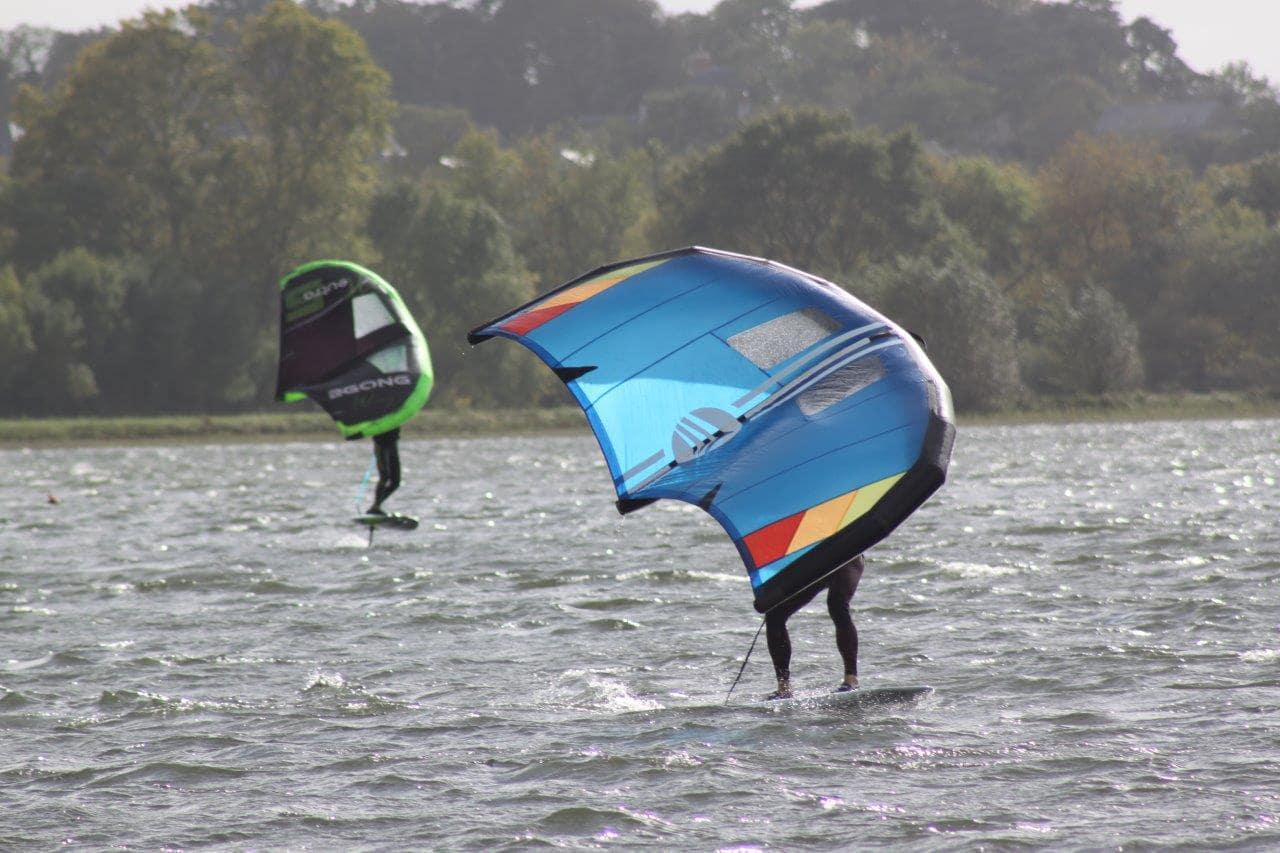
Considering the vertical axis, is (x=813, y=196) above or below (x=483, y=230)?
above

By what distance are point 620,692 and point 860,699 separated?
2059 millimetres

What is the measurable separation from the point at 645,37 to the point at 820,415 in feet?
589

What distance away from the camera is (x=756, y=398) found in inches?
465

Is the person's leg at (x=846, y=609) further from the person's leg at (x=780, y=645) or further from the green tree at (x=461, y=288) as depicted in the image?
the green tree at (x=461, y=288)

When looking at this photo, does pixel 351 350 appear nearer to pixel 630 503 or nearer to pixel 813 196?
pixel 630 503

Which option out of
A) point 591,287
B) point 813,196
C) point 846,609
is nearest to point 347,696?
point 846,609

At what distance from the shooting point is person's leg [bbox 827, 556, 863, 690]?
13.1 metres

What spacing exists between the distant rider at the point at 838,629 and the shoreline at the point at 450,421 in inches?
2146

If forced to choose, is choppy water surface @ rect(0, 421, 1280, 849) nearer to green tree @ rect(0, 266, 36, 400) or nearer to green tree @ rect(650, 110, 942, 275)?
green tree @ rect(0, 266, 36, 400)

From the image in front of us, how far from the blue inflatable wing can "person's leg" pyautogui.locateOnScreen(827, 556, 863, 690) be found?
1.58 metres

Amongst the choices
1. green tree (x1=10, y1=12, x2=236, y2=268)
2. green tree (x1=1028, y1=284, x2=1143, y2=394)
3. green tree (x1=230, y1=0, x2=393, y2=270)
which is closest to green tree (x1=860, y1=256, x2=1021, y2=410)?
green tree (x1=1028, y1=284, x2=1143, y2=394)

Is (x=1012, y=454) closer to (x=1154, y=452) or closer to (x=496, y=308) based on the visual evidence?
(x=1154, y=452)

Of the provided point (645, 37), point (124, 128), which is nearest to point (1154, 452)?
point (124, 128)

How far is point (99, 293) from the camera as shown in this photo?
70188 mm
